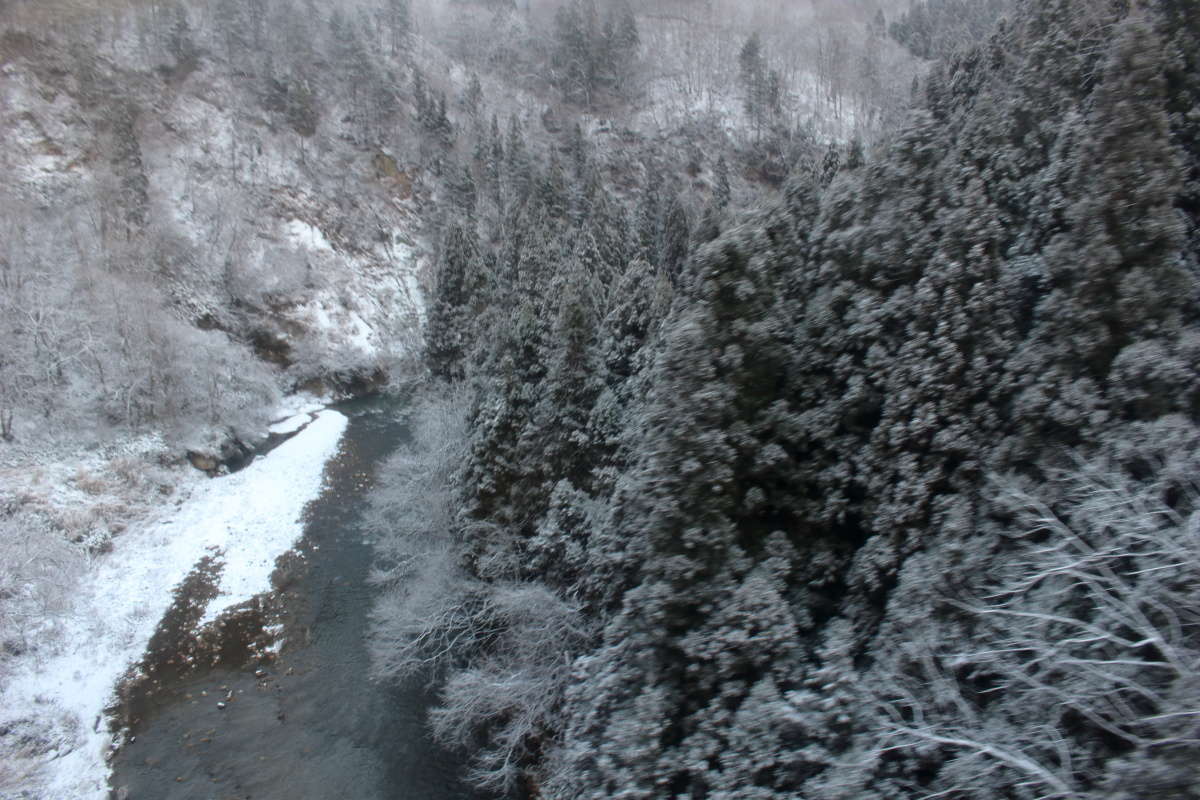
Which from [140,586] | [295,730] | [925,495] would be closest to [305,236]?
[140,586]

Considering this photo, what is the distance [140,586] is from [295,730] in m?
7.93

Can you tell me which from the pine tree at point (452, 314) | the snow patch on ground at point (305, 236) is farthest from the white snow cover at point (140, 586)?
the snow patch on ground at point (305, 236)

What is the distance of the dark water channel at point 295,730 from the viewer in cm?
1395

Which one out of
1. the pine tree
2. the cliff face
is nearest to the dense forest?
the cliff face

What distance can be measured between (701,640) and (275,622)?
48.9ft

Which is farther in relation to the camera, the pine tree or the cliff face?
the pine tree

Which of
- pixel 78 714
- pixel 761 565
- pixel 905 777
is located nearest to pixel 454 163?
pixel 78 714

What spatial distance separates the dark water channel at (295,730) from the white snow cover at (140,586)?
0.99m

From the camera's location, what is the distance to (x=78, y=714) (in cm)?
1503

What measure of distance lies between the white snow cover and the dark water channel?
99cm

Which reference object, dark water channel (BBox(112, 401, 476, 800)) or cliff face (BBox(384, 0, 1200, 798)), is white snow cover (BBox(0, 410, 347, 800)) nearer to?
dark water channel (BBox(112, 401, 476, 800))

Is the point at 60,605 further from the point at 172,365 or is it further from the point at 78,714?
the point at 172,365

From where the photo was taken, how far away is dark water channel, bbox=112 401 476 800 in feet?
45.8

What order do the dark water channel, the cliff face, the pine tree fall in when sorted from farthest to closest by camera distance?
1. the pine tree
2. the dark water channel
3. the cliff face
